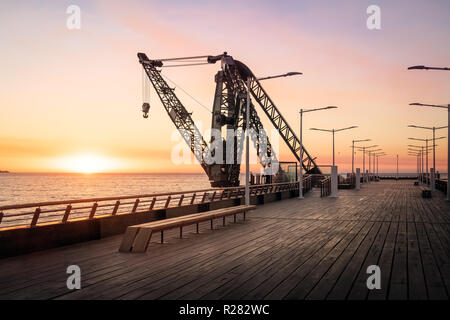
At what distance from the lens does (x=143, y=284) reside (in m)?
6.64

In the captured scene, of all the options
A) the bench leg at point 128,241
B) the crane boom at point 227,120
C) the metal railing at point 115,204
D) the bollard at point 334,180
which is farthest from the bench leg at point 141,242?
the crane boom at point 227,120

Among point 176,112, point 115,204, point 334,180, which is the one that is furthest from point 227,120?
point 115,204

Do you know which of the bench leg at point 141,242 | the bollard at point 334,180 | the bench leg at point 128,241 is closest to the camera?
the bench leg at point 141,242

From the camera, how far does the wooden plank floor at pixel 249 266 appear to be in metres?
6.24

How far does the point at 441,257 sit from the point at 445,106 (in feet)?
67.9

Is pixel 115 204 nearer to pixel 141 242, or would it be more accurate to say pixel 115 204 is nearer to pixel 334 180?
pixel 141 242

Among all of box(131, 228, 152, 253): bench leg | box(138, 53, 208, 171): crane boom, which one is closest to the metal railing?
box(131, 228, 152, 253): bench leg

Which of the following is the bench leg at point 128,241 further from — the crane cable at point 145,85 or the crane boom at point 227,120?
the crane cable at point 145,85

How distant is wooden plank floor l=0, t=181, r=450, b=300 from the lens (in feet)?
20.5

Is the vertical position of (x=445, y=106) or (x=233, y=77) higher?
(x=233, y=77)

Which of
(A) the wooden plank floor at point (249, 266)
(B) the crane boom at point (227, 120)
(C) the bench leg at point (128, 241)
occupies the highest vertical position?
(B) the crane boom at point (227, 120)

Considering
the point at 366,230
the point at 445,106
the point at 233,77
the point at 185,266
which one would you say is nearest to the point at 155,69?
the point at 233,77

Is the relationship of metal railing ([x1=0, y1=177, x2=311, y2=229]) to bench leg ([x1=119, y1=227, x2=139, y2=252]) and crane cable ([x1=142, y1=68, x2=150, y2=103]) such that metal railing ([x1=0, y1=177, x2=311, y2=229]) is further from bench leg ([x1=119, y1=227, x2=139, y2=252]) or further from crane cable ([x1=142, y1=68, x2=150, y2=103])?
crane cable ([x1=142, y1=68, x2=150, y2=103])
